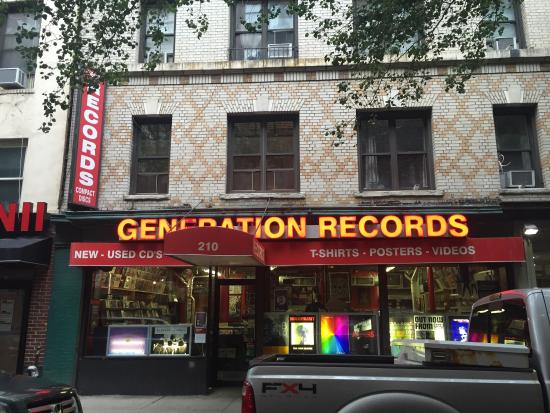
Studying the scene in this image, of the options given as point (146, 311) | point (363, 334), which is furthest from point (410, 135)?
point (146, 311)

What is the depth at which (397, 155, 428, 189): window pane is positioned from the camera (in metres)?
11.3

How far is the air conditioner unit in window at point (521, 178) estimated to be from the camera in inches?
431

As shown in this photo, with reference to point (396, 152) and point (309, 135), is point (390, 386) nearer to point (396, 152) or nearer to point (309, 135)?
point (309, 135)

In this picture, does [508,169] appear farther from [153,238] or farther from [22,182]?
[22,182]

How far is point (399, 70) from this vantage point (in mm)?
11602

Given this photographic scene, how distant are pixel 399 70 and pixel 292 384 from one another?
9254 millimetres

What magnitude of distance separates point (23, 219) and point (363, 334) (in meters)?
7.52

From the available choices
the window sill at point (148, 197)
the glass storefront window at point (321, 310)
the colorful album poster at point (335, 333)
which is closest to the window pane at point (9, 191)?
the window sill at point (148, 197)

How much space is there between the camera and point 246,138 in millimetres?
11859

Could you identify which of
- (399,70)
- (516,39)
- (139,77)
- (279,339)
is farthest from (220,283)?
(516,39)

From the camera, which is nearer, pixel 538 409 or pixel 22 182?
pixel 538 409

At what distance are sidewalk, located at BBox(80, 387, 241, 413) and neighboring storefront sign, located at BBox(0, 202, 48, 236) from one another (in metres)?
3.67

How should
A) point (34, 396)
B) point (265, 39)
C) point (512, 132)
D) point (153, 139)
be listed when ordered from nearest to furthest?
point (34, 396) → point (512, 132) → point (153, 139) → point (265, 39)

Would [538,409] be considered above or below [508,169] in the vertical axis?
below
